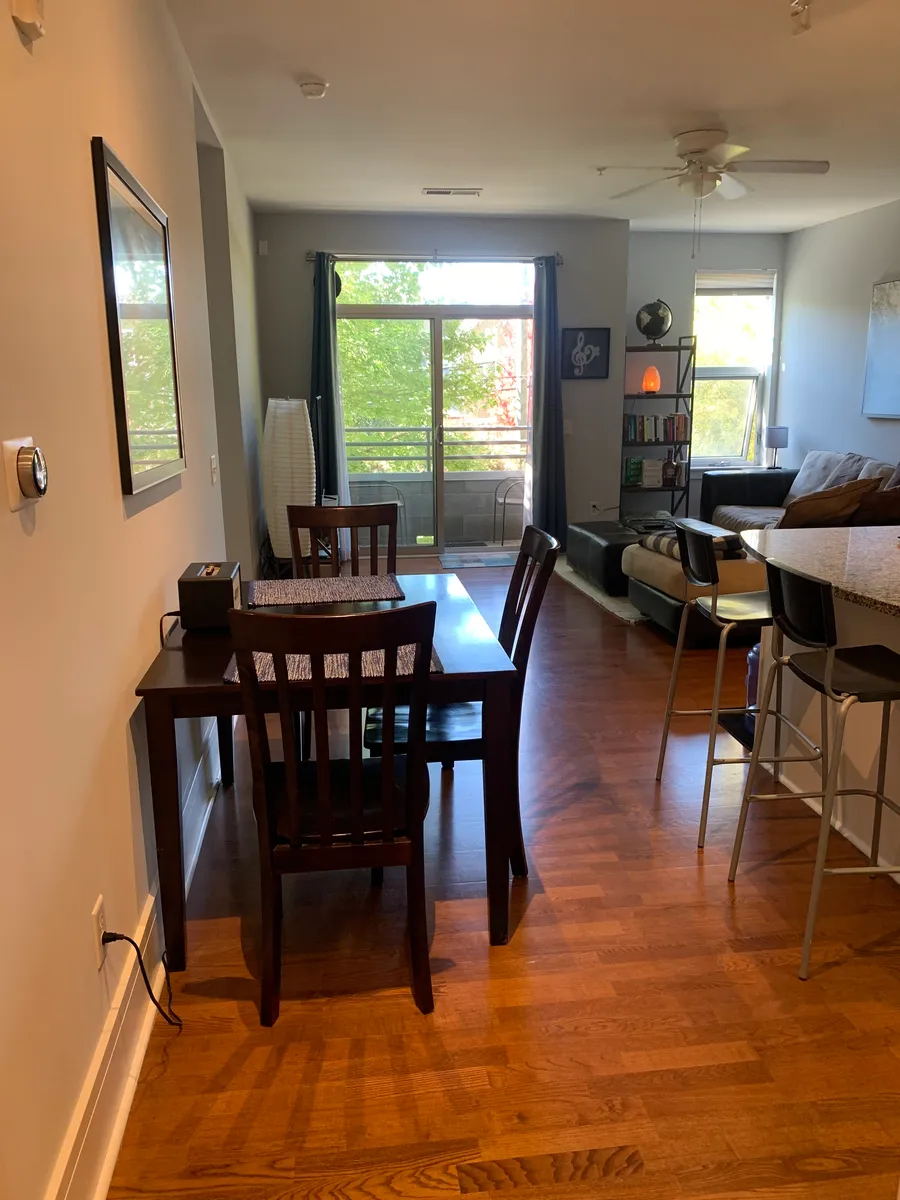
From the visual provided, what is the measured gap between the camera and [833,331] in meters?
6.95

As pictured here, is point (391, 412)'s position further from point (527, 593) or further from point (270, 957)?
point (270, 957)

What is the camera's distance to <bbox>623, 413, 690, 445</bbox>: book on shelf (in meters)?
7.23

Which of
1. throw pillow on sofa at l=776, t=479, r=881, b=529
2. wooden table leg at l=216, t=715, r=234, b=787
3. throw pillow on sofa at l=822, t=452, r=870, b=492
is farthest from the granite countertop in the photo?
throw pillow on sofa at l=822, t=452, r=870, b=492

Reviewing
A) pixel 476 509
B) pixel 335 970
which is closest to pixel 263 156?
pixel 476 509

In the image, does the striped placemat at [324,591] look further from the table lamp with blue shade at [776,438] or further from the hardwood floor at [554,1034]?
the table lamp with blue shade at [776,438]

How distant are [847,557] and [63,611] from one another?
79.4 inches

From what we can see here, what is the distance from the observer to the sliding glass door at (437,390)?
674 centimetres

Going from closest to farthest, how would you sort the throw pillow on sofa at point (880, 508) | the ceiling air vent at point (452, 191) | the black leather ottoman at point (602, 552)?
the throw pillow on sofa at point (880, 508)
the black leather ottoman at point (602, 552)
the ceiling air vent at point (452, 191)

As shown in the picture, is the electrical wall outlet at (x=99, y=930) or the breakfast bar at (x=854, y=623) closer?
the electrical wall outlet at (x=99, y=930)

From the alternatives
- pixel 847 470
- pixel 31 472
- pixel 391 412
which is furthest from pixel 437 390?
pixel 31 472

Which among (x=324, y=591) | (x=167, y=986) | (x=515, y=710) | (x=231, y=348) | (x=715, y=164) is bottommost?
(x=167, y=986)

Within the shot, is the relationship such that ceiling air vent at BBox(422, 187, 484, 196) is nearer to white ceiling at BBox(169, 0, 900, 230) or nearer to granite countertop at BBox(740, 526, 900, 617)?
white ceiling at BBox(169, 0, 900, 230)

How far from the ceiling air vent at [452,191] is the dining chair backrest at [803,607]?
454 cm

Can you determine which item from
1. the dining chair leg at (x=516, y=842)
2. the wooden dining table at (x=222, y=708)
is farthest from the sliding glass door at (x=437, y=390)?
the wooden dining table at (x=222, y=708)
